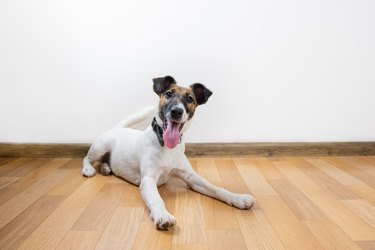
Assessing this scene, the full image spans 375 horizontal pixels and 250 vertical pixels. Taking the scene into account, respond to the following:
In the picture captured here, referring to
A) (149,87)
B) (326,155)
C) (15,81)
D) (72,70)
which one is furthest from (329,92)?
(15,81)

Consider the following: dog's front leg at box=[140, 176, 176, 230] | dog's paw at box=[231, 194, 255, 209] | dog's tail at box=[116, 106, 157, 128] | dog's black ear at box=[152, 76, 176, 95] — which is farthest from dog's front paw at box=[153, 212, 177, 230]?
dog's tail at box=[116, 106, 157, 128]

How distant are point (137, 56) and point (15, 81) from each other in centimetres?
100

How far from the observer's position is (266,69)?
280 cm

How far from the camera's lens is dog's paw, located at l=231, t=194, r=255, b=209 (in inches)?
69.9

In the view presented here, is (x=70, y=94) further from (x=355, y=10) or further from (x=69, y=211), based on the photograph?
(x=355, y=10)

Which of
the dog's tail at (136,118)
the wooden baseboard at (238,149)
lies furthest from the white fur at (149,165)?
the wooden baseboard at (238,149)

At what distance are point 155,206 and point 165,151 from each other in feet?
1.52

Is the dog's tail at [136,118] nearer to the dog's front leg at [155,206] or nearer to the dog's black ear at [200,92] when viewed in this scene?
the dog's black ear at [200,92]

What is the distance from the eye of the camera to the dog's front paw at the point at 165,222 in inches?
→ 59.6

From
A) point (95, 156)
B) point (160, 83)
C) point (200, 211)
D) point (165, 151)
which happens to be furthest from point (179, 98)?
point (95, 156)

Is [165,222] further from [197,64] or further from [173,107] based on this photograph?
[197,64]

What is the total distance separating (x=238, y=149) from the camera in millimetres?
2895

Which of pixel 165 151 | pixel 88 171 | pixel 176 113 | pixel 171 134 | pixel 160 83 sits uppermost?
pixel 160 83

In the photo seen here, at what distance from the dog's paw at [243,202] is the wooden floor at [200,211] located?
0.04 meters
